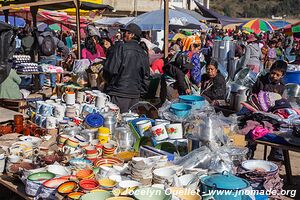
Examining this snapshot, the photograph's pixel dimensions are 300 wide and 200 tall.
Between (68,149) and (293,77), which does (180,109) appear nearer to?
(68,149)

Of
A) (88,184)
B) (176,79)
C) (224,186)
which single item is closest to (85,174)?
(88,184)

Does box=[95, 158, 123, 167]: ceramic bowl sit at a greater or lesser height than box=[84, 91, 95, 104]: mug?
lesser

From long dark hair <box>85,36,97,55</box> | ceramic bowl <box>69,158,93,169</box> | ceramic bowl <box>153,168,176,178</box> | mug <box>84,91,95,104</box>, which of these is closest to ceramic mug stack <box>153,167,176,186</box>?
ceramic bowl <box>153,168,176,178</box>

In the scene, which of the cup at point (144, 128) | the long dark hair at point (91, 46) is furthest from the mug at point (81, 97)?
the long dark hair at point (91, 46)

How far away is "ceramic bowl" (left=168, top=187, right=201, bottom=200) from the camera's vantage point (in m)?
2.48

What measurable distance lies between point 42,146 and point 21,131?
72 centimetres

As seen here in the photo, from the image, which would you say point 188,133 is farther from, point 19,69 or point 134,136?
point 19,69

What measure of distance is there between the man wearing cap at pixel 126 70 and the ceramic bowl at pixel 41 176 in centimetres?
229

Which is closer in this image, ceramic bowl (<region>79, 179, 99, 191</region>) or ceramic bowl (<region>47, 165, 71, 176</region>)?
ceramic bowl (<region>79, 179, 99, 191</region>)

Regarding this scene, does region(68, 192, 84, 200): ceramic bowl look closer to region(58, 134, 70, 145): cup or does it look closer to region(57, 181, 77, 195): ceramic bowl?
region(57, 181, 77, 195): ceramic bowl

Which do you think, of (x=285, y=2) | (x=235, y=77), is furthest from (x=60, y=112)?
(x=285, y=2)

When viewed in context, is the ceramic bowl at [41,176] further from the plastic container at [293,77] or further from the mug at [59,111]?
the plastic container at [293,77]

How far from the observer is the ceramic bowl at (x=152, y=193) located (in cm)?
239

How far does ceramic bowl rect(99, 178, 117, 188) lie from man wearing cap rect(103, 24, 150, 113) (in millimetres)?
2463
